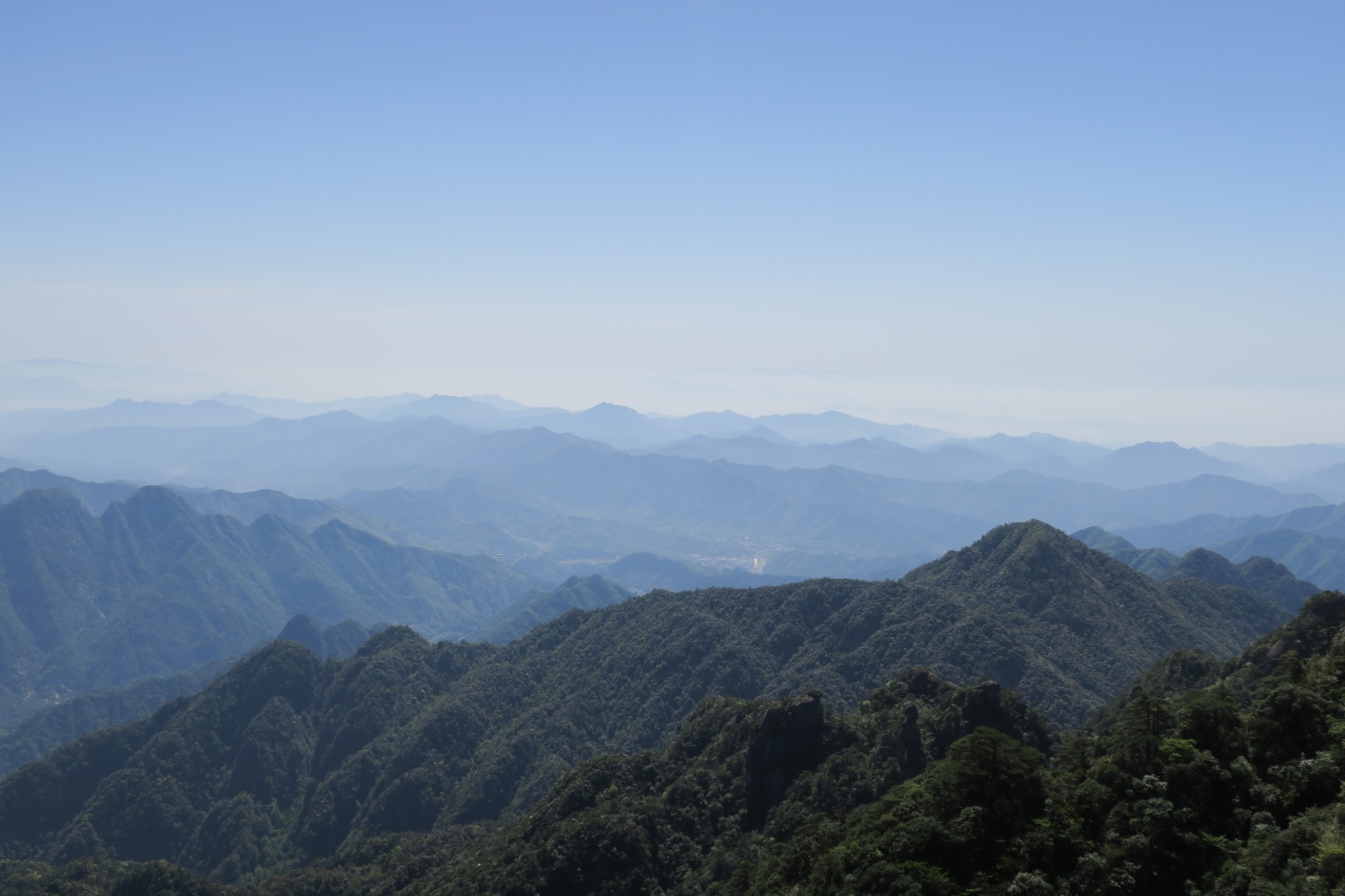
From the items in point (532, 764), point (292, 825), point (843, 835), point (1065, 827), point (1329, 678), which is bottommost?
point (292, 825)

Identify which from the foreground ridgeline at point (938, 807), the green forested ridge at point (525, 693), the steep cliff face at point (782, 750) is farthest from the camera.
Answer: the green forested ridge at point (525, 693)

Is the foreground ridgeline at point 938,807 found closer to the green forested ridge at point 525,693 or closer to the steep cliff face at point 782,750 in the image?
the steep cliff face at point 782,750

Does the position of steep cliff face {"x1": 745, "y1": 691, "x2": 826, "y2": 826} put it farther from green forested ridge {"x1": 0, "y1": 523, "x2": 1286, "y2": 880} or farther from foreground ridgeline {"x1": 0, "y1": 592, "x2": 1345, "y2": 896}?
green forested ridge {"x1": 0, "y1": 523, "x2": 1286, "y2": 880}

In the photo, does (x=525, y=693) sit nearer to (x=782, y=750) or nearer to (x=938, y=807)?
(x=782, y=750)

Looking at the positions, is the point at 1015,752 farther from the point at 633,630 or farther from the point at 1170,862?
the point at 633,630

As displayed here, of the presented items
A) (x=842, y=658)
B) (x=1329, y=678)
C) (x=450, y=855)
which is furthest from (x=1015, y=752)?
(x=842, y=658)

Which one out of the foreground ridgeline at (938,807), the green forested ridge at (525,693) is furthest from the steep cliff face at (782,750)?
the green forested ridge at (525,693)
